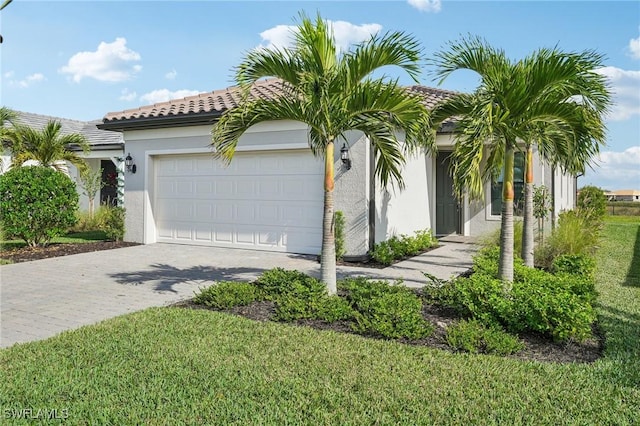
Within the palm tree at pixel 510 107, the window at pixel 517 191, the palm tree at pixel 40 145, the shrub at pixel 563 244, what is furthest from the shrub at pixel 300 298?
the palm tree at pixel 40 145

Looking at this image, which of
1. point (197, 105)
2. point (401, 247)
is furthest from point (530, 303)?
point (197, 105)

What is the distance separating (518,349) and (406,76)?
379 cm

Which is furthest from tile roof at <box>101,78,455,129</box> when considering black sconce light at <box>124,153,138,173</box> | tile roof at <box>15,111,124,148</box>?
tile roof at <box>15,111,124,148</box>

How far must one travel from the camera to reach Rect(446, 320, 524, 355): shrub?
15.2ft

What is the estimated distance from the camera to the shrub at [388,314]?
200 inches

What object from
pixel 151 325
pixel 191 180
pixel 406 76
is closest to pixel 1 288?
pixel 151 325

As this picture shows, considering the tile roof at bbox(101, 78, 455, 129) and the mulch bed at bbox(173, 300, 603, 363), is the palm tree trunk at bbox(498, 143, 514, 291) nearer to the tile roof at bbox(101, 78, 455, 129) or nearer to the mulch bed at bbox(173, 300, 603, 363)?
the mulch bed at bbox(173, 300, 603, 363)

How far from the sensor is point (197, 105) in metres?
12.5

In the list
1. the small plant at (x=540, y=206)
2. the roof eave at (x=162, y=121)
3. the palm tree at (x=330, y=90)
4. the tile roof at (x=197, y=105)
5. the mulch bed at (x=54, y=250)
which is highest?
the tile roof at (x=197, y=105)

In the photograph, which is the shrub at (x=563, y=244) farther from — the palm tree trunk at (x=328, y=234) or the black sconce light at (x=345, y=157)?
the palm tree trunk at (x=328, y=234)

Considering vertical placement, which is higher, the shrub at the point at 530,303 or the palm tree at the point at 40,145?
the palm tree at the point at 40,145

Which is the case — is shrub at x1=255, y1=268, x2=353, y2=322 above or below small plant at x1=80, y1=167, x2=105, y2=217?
below

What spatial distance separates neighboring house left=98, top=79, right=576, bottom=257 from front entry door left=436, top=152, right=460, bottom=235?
13cm

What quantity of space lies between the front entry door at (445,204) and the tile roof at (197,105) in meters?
2.40
